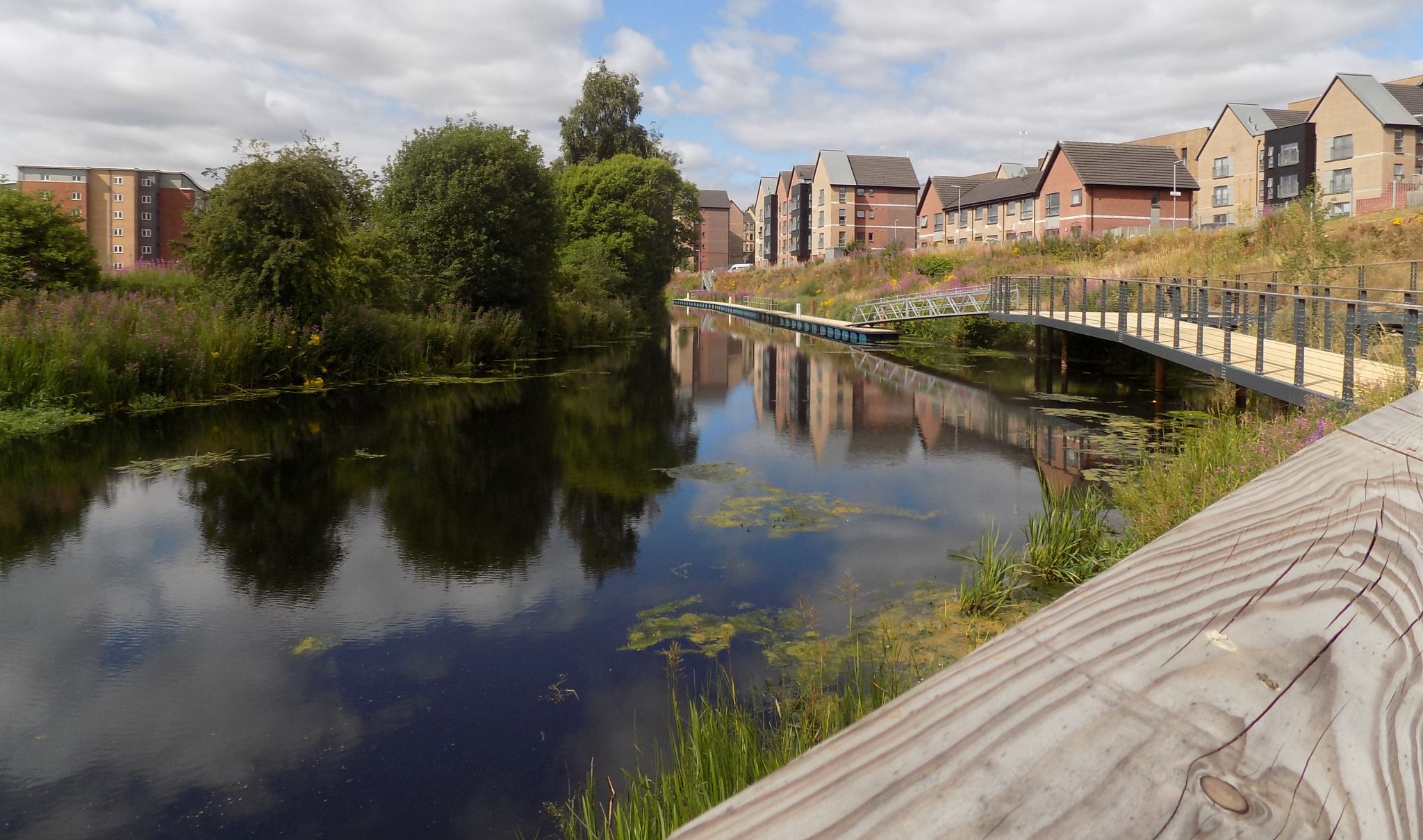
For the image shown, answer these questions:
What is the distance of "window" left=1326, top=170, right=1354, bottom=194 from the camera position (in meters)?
51.9

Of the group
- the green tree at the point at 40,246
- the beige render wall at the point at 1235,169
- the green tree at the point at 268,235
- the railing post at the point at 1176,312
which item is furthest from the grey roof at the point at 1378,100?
the green tree at the point at 40,246

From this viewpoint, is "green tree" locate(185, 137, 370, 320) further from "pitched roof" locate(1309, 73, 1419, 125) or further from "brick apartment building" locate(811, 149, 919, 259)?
"brick apartment building" locate(811, 149, 919, 259)

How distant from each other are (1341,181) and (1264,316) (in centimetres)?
5132

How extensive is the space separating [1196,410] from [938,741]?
15.5 meters

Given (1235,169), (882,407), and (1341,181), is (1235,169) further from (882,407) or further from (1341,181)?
(882,407)

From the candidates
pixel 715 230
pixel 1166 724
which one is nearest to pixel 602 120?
pixel 1166 724

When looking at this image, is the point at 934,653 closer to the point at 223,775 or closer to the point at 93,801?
the point at 223,775

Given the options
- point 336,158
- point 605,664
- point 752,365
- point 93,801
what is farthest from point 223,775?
point 752,365

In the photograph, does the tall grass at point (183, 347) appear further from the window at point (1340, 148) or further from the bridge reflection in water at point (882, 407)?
the window at point (1340, 148)

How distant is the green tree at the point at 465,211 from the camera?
942 inches

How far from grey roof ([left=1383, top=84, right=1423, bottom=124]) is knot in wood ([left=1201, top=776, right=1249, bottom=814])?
6331cm

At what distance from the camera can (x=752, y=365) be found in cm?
2539

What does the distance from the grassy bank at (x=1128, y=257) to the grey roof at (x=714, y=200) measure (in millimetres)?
50799

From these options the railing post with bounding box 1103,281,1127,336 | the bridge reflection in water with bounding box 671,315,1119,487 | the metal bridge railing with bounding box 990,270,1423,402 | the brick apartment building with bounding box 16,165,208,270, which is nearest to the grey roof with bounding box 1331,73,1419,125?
the metal bridge railing with bounding box 990,270,1423,402
